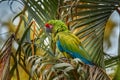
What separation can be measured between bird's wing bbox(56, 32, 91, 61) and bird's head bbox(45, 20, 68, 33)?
5 cm

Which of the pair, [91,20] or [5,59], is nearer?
[5,59]

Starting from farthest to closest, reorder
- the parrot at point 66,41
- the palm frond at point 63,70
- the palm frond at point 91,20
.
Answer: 1. the palm frond at point 91,20
2. the parrot at point 66,41
3. the palm frond at point 63,70

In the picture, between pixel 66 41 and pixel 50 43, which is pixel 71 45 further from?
pixel 50 43

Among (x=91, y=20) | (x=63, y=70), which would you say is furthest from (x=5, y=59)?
(x=91, y=20)

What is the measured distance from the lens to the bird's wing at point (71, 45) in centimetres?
170

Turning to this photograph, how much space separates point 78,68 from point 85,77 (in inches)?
2.0

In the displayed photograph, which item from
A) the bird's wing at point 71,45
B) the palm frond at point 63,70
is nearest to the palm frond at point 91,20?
the bird's wing at point 71,45

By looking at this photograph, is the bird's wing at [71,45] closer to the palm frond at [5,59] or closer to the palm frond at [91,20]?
the palm frond at [91,20]

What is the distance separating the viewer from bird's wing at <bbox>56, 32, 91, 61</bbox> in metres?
1.70

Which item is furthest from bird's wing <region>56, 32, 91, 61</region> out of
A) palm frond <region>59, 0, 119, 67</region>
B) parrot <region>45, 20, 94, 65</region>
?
palm frond <region>59, 0, 119, 67</region>

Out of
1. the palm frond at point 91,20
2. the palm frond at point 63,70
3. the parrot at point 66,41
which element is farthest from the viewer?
the palm frond at point 91,20

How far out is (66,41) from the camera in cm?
176

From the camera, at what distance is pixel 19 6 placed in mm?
2127

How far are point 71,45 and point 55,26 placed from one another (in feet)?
0.49
